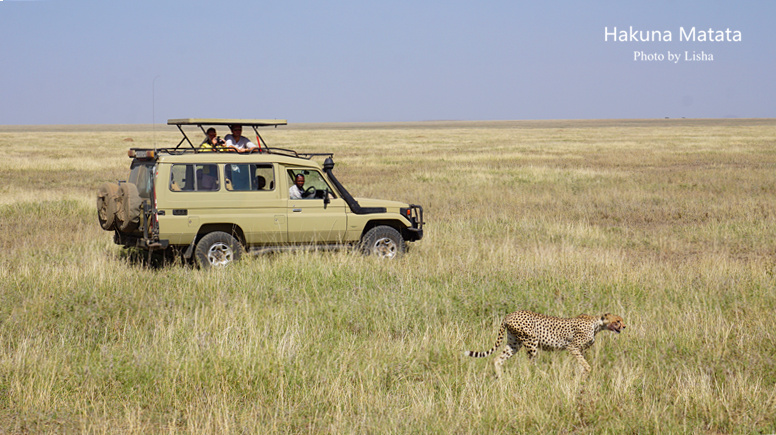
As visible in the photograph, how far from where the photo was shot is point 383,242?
33.8ft

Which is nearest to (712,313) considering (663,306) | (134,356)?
(663,306)

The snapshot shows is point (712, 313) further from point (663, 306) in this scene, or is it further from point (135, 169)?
point (135, 169)

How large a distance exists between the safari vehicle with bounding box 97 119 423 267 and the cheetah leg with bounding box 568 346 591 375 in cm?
478

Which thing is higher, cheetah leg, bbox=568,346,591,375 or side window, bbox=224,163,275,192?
side window, bbox=224,163,275,192

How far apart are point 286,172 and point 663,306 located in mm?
5101

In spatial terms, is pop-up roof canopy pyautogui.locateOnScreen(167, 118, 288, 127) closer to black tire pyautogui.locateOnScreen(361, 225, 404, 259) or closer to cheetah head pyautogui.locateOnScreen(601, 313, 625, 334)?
black tire pyautogui.locateOnScreen(361, 225, 404, 259)

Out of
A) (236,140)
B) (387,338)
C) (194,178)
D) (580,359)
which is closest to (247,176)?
(194,178)

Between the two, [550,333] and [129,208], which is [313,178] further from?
[550,333]

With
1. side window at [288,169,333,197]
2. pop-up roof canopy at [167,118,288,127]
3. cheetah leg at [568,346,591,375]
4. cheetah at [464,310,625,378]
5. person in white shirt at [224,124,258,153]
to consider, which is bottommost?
cheetah leg at [568,346,591,375]

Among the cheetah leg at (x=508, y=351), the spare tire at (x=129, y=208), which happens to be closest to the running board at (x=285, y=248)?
the spare tire at (x=129, y=208)

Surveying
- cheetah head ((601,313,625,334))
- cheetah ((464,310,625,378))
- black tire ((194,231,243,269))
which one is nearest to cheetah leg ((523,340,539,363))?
cheetah ((464,310,625,378))

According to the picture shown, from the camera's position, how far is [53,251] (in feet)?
34.5

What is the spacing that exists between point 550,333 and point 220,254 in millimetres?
5171

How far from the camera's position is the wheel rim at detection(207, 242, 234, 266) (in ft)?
30.6
